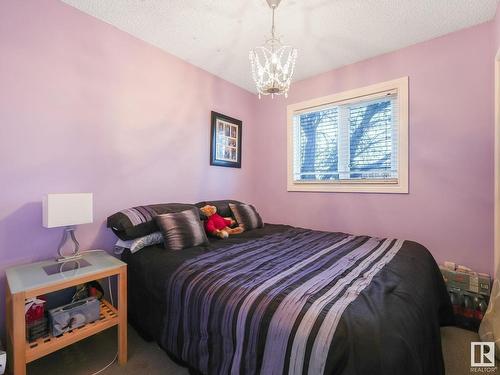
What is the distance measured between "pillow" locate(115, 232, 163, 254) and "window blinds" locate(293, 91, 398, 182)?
1916mm

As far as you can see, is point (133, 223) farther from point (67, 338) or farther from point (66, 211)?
point (67, 338)

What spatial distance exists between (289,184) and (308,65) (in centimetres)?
144

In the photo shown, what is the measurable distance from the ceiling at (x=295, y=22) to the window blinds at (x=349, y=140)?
57 centimetres

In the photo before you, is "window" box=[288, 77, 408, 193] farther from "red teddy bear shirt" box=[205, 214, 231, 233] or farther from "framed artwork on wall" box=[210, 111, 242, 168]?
"red teddy bear shirt" box=[205, 214, 231, 233]

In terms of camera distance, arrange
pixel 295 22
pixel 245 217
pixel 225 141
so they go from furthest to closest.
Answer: pixel 225 141, pixel 245 217, pixel 295 22

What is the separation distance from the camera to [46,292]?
1259 millimetres

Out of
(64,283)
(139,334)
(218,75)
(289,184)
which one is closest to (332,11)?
(218,75)

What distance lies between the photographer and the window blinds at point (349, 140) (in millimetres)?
2510

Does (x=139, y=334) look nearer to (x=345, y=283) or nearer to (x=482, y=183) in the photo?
(x=345, y=283)

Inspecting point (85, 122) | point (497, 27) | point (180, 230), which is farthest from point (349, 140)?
point (85, 122)

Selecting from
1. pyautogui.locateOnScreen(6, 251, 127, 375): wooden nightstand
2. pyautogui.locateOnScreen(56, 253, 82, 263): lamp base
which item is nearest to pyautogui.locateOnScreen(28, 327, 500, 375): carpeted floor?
pyautogui.locateOnScreen(6, 251, 127, 375): wooden nightstand

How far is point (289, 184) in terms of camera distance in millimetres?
3176

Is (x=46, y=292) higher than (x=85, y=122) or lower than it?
lower

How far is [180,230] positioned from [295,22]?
1969 millimetres
